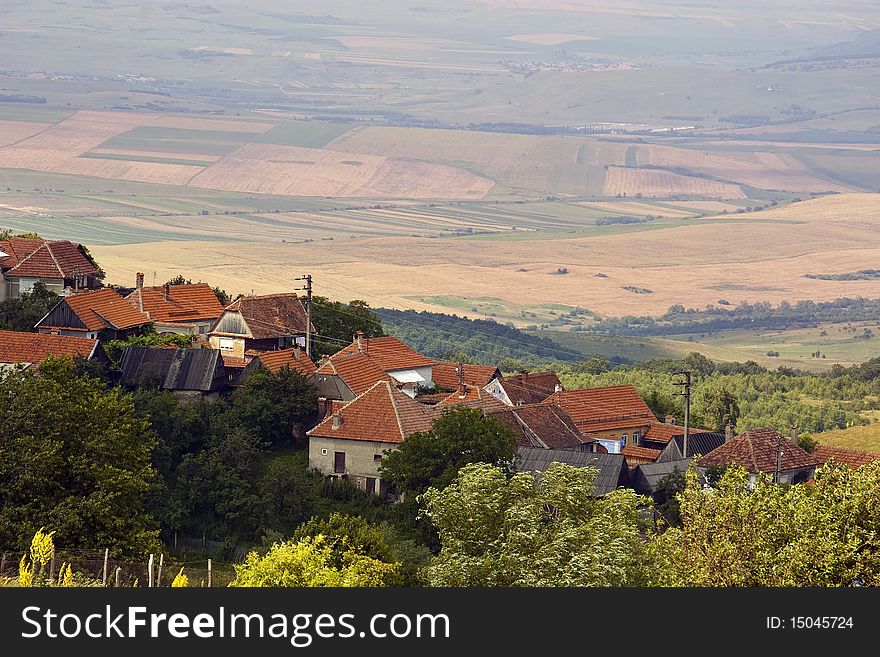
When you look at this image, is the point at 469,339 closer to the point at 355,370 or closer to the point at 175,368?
the point at 355,370

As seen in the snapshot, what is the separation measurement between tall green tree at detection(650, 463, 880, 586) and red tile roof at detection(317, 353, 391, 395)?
33797 mm


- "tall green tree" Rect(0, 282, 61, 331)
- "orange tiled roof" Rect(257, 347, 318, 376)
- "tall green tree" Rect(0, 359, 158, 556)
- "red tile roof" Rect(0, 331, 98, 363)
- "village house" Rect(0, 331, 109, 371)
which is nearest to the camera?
"tall green tree" Rect(0, 359, 158, 556)

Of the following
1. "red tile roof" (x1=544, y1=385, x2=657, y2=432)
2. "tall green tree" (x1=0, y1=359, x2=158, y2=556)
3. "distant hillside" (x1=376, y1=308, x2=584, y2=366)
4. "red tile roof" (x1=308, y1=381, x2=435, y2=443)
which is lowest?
"distant hillside" (x1=376, y1=308, x2=584, y2=366)

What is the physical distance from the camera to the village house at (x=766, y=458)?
6606 centimetres

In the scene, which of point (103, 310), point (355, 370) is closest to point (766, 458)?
point (355, 370)

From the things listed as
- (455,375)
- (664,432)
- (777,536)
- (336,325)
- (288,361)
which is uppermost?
(777,536)

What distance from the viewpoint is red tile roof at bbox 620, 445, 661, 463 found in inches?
2744

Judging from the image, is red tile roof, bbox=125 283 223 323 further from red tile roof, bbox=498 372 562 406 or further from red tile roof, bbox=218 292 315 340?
red tile roof, bbox=498 372 562 406

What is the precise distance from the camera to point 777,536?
30312mm

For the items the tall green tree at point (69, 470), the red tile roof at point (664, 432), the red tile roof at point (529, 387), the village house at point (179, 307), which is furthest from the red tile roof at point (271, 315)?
the tall green tree at point (69, 470)

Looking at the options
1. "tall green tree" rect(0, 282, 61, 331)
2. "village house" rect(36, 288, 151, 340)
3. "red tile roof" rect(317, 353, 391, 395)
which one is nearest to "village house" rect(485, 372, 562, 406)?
"red tile roof" rect(317, 353, 391, 395)

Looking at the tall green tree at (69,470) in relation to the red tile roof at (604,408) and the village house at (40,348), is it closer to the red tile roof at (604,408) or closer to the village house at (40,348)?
the village house at (40,348)

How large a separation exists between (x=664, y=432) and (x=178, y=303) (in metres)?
23.9

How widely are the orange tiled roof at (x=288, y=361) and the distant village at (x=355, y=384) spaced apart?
0.42 ft
